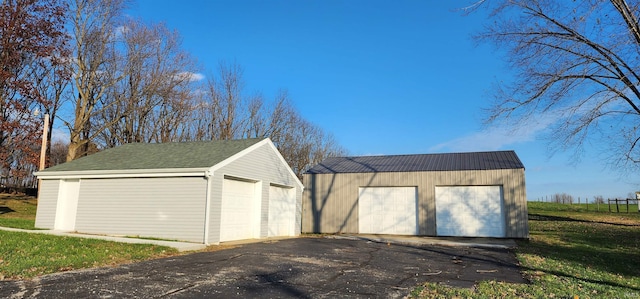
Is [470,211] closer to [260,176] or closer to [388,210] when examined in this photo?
[388,210]

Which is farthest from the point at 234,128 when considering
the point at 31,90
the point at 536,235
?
the point at 536,235

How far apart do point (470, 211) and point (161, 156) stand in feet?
41.6

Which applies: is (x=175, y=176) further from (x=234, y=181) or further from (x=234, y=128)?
(x=234, y=128)

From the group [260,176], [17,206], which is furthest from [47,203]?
[17,206]

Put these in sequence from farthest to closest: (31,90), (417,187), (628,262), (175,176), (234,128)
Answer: (234,128) → (31,90) → (417,187) → (175,176) → (628,262)

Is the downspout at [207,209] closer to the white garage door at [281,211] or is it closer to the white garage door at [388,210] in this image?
the white garage door at [281,211]

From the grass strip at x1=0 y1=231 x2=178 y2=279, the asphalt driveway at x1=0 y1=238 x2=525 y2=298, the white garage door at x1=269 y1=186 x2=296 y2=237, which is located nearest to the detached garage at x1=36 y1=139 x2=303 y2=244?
the white garage door at x1=269 y1=186 x2=296 y2=237

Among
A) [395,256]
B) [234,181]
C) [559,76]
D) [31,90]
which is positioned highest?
[31,90]

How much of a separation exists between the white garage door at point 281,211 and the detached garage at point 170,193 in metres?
0.11

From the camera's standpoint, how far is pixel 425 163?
63.4ft

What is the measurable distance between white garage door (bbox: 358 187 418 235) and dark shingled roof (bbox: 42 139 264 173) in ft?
21.6

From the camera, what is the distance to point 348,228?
19.0m

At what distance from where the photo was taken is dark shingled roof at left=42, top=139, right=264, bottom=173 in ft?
42.6

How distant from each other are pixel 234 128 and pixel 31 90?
592 inches
